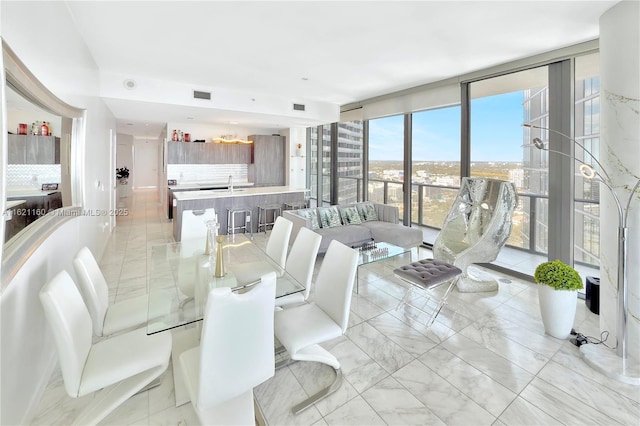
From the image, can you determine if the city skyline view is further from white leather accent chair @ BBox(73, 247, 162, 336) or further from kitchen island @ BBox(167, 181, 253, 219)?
white leather accent chair @ BBox(73, 247, 162, 336)

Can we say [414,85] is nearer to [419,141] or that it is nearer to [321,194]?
[419,141]

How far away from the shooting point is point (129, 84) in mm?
4668

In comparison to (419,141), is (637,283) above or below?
below

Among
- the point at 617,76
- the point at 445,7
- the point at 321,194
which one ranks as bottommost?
the point at 321,194

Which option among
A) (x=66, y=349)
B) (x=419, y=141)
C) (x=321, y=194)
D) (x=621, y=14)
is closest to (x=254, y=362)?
(x=66, y=349)

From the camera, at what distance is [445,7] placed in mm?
2691

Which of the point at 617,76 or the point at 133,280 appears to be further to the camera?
the point at 133,280

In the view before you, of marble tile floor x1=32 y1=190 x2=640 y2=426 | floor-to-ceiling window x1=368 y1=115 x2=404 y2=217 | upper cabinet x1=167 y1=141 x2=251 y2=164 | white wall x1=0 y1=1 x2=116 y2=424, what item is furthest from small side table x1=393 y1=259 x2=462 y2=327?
upper cabinet x1=167 y1=141 x2=251 y2=164

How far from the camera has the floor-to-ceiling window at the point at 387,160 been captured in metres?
5.93

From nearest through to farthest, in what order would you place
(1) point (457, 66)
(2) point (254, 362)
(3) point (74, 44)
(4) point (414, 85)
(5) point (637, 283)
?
(2) point (254, 362), (5) point (637, 283), (3) point (74, 44), (1) point (457, 66), (4) point (414, 85)

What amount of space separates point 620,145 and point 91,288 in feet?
12.9

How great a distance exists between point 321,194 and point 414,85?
3868mm

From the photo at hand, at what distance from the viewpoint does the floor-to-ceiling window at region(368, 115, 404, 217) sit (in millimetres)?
5926

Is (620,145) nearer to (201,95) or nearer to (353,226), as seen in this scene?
(353,226)
